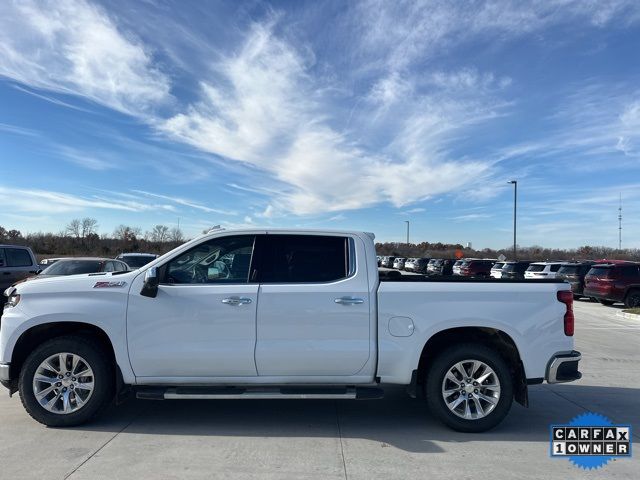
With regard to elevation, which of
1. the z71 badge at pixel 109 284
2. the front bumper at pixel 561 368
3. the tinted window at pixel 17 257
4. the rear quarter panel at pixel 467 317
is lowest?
the front bumper at pixel 561 368

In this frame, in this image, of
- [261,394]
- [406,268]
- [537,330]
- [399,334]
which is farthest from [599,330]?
[406,268]

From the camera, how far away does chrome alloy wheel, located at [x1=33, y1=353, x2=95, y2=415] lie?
5.11m

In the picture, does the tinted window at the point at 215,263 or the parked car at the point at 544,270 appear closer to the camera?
the tinted window at the point at 215,263

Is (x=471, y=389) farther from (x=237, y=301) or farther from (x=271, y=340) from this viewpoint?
(x=237, y=301)

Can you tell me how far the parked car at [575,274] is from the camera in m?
22.8

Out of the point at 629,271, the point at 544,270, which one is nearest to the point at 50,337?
the point at 629,271

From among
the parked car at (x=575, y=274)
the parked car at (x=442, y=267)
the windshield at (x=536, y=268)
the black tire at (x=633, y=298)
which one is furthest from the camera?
the parked car at (x=442, y=267)

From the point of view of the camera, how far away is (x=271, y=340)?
199 inches

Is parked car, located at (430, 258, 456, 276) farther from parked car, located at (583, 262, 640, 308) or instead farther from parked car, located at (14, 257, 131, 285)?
parked car, located at (14, 257, 131, 285)

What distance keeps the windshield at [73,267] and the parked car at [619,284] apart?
1755cm

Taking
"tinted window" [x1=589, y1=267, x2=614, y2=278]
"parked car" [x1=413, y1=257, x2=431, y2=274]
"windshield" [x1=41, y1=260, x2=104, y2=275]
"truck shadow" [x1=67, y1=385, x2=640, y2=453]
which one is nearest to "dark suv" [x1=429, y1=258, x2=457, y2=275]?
"parked car" [x1=413, y1=257, x2=431, y2=274]

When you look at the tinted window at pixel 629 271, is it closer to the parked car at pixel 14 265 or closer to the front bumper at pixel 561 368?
the front bumper at pixel 561 368

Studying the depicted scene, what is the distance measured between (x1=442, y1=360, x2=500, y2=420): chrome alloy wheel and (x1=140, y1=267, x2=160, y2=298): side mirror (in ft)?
9.94

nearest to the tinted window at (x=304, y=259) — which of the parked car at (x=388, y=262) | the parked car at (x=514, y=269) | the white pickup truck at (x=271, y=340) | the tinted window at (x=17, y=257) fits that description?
the white pickup truck at (x=271, y=340)
